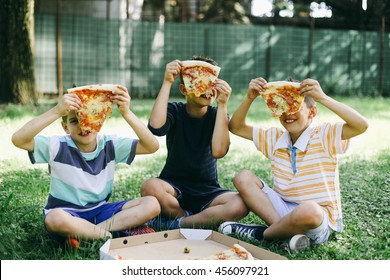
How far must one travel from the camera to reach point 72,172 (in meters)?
3.30

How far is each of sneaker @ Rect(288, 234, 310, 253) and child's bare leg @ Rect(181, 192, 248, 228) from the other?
0.53 meters

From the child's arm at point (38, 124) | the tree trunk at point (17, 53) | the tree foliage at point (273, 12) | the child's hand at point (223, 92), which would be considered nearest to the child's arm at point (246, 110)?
the child's hand at point (223, 92)

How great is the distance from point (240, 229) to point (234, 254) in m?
0.55

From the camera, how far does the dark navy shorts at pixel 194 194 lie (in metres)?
3.79

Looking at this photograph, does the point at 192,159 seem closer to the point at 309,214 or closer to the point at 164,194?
the point at 164,194

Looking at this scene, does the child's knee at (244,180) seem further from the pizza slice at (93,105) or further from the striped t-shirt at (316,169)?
the pizza slice at (93,105)

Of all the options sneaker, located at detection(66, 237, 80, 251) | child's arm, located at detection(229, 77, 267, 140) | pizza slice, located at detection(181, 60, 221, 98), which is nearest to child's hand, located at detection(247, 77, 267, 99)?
child's arm, located at detection(229, 77, 267, 140)

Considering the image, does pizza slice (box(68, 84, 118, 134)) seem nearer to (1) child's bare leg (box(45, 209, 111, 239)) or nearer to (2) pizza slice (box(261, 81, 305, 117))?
(1) child's bare leg (box(45, 209, 111, 239))

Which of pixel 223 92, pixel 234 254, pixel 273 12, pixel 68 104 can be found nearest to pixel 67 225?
pixel 68 104

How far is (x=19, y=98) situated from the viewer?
9.70 m

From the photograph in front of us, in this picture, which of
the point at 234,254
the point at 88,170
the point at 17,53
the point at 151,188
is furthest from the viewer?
the point at 17,53

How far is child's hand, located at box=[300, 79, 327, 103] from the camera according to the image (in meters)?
3.34
